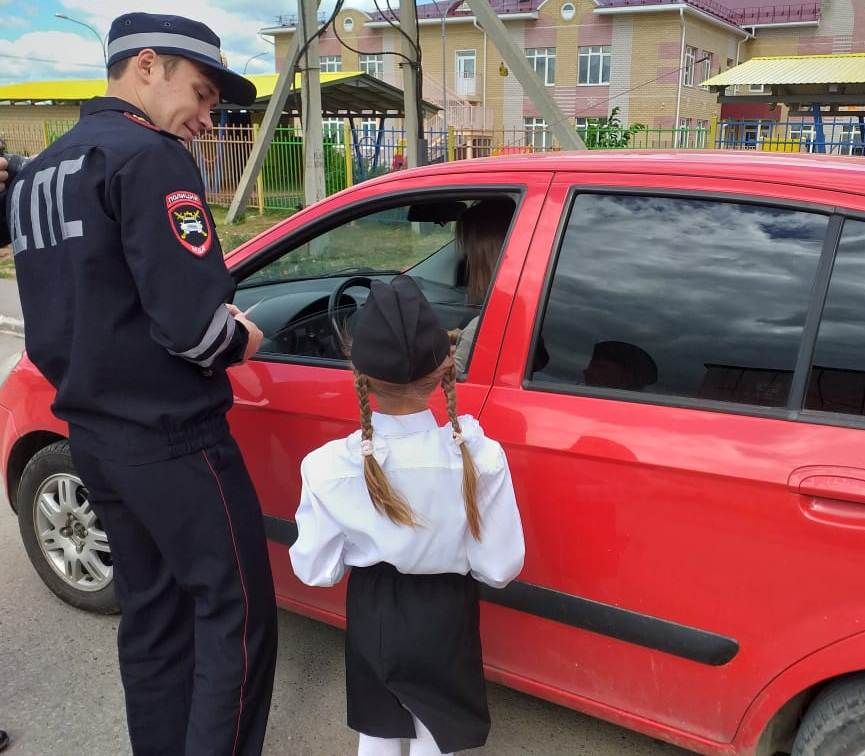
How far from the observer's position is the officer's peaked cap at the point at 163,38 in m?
1.63

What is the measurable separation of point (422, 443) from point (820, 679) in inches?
37.3

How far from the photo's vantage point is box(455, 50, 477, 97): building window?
41.5 m

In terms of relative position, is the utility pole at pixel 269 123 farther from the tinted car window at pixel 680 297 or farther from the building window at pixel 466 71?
the building window at pixel 466 71

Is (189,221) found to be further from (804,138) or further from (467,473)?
(804,138)

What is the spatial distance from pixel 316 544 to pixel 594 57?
4213 centimetres

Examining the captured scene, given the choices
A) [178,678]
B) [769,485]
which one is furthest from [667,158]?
[178,678]

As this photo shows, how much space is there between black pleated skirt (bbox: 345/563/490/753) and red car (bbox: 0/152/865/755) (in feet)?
0.93

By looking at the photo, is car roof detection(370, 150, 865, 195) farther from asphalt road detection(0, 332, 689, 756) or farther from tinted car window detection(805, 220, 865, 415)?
asphalt road detection(0, 332, 689, 756)

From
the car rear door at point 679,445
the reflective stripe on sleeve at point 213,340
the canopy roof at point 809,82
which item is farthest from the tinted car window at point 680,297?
the canopy roof at point 809,82

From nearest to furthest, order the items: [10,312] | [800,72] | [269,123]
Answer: [10,312]
[269,123]
[800,72]

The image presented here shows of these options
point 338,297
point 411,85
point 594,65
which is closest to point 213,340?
point 338,297

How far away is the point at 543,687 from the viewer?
6.59ft

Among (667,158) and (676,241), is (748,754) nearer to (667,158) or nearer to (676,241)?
(676,241)

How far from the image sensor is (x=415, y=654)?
5.47 ft
